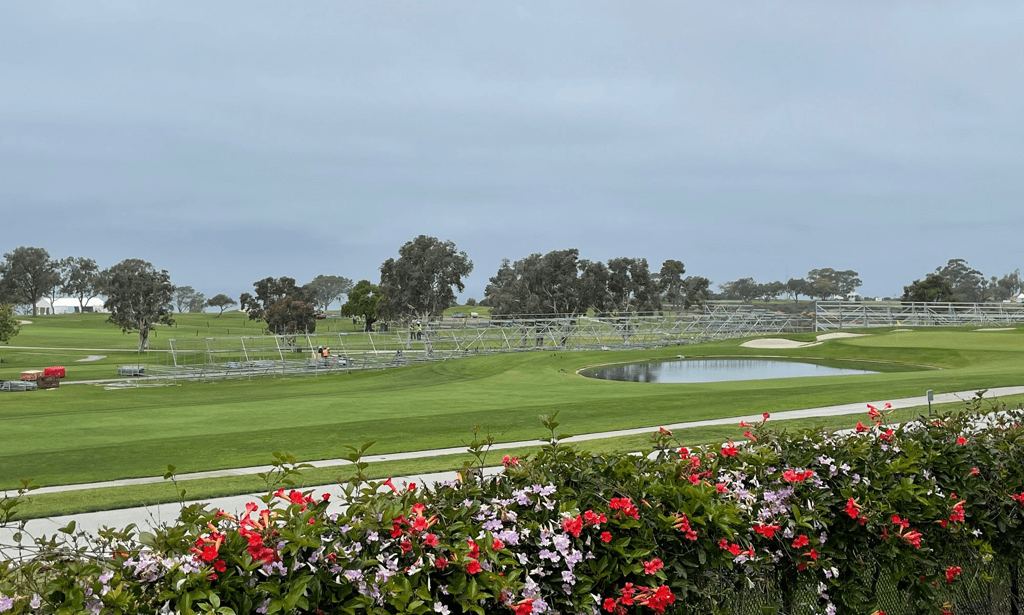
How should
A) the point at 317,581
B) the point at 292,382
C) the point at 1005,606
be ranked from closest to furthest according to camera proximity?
the point at 317,581 → the point at 1005,606 → the point at 292,382

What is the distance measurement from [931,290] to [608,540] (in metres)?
107

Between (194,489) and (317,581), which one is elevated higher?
(317,581)

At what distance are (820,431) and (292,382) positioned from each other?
38.7 m

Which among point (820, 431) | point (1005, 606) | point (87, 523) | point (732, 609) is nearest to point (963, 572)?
point (1005, 606)

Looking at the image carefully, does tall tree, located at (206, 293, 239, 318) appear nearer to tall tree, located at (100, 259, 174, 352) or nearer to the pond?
tall tree, located at (100, 259, 174, 352)

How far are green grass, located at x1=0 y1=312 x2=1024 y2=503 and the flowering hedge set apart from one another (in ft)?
34.2

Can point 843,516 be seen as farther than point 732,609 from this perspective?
Yes

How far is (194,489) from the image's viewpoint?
35.1ft

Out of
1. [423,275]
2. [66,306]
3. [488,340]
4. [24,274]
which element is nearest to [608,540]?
[488,340]

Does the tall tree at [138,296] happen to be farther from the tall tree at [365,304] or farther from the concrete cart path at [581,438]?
the concrete cart path at [581,438]

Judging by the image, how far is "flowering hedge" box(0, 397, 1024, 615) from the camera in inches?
122

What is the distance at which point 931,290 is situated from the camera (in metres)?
95.3

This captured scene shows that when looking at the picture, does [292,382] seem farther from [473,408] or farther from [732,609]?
[732,609]

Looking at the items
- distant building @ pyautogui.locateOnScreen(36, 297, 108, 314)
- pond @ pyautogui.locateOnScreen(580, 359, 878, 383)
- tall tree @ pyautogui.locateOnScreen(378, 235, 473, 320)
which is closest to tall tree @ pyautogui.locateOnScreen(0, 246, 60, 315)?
distant building @ pyautogui.locateOnScreen(36, 297, 108, 314)
